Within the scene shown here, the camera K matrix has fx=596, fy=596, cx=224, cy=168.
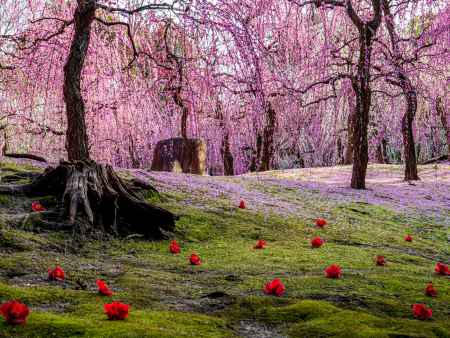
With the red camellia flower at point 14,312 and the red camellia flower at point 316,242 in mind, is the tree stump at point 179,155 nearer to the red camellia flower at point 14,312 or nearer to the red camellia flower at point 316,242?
the red camellia flower at point 316,242

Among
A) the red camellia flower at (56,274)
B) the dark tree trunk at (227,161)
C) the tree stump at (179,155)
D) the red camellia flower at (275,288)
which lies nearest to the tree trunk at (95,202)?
the red camellia flower at (56,274)

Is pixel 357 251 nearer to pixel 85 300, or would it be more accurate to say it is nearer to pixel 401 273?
pixel 401 273

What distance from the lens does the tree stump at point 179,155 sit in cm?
1548

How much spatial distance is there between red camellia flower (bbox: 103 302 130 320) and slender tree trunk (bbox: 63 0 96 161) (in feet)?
18.4

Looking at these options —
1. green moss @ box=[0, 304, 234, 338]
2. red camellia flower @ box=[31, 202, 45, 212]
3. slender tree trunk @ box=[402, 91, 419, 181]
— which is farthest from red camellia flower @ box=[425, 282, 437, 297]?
slender tree trunk @ box=[402, 91, 419, 181]

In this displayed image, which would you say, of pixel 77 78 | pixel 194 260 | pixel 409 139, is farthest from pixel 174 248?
pixel 409 139

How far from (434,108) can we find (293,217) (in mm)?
12942

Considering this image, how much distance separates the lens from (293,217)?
9492mm

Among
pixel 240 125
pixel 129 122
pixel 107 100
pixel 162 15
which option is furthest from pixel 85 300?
pixel 240 125

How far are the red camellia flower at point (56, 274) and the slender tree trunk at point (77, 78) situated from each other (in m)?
4.34

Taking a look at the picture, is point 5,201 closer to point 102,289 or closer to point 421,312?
point 102,289

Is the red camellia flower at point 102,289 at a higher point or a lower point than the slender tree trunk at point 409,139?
lower

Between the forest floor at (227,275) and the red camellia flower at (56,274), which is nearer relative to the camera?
the forest floor at (227,275)

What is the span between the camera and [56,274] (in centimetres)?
441
